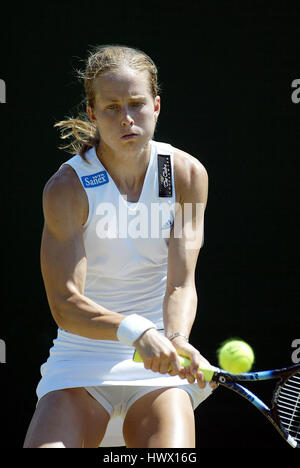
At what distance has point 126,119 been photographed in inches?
99.6

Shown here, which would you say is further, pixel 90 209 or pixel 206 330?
pixel 206 330

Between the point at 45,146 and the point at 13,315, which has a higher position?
the point at 45,146

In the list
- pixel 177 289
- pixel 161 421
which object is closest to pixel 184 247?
pixel 177 289

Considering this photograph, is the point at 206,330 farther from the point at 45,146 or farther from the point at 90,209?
the point at 90,209

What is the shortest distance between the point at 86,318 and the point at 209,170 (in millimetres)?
1758

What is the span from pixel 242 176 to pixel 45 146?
96 cm

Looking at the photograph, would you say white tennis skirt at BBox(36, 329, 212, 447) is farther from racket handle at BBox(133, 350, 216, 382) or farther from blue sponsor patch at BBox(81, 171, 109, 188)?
blue sponsor patch at BBox(81, 171, 109, 188)

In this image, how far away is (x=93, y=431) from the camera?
2.43 meters

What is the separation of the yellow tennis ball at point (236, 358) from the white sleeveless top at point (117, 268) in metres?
0.15

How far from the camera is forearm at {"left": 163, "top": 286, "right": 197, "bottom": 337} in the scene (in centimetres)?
255

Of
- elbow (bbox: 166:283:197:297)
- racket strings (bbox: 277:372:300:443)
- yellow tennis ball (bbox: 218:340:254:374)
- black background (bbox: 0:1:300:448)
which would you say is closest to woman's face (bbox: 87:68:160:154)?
elbow (bbox: 166:283:197:297)

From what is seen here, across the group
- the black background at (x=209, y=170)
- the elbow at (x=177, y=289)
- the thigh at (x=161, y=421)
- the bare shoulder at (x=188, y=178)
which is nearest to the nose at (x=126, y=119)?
the bare shoulder at (x=188, y=178)

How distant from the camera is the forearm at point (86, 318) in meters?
2.40
